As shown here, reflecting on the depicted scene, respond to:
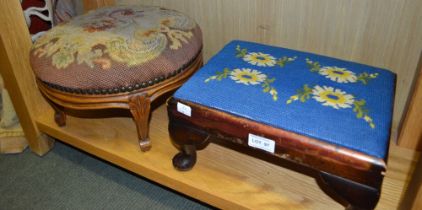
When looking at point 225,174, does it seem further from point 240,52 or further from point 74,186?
point 74,186

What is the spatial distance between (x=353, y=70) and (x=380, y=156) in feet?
0.77

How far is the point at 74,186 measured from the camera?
3.11 feet

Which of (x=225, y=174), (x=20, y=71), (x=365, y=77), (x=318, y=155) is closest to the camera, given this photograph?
(x=318, y=155)

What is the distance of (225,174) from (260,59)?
260 millimetres

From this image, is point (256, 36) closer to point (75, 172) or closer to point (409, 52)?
point (409, 52)

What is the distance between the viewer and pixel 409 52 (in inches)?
30.1

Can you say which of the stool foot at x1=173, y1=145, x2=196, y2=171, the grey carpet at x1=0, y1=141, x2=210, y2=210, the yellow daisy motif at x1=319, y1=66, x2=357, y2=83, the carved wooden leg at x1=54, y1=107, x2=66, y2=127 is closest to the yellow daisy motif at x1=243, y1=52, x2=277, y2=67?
the yellow daisy motif at x1=319, y1=66, x2=357, y2=83

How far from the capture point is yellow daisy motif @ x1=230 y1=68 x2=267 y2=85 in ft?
2.16

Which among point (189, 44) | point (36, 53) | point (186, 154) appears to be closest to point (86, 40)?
point (36, 53)

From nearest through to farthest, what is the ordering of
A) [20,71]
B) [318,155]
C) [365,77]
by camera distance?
1. [318,155]
2. [365,77]
3. [20,71]

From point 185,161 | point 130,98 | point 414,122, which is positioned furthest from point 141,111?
point 414,122

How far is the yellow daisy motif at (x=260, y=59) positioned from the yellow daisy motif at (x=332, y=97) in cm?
12

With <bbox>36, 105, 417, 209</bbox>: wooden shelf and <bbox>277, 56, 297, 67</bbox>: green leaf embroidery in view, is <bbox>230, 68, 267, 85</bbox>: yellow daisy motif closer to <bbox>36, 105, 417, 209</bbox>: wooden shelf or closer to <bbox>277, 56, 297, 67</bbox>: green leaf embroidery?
<bbox>277, 56, 297, 67</bbox>: green leaf embroidery

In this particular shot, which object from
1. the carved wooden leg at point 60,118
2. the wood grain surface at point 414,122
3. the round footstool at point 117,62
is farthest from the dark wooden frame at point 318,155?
the carved wooden leg at point 60,118
